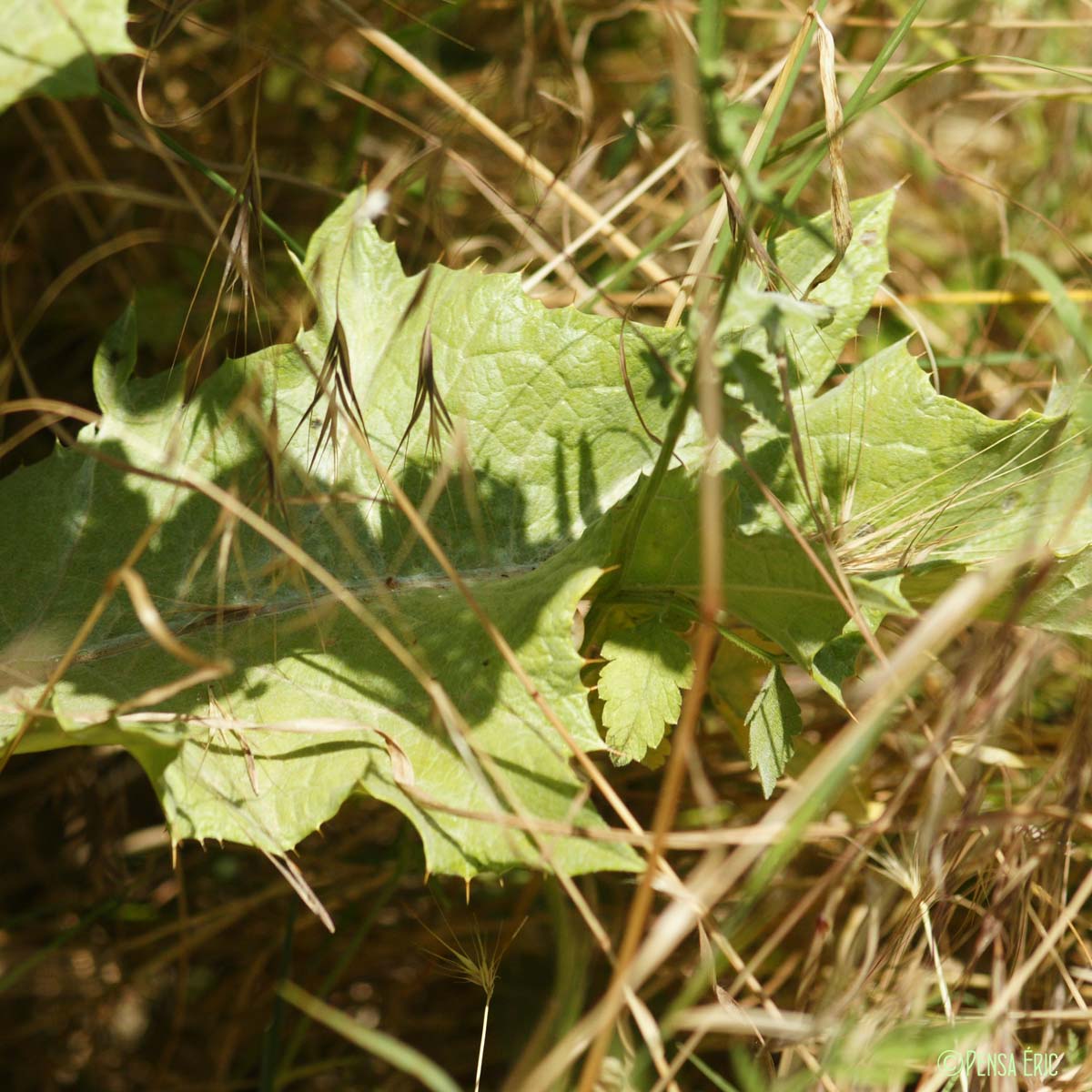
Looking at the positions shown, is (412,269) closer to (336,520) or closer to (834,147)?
(336,520)

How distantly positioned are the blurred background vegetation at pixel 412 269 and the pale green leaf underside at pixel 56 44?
14 cm

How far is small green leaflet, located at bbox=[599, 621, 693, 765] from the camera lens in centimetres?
108

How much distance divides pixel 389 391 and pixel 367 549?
20 cm

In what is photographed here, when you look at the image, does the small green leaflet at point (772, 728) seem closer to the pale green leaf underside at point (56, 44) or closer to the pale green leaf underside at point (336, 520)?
the pale green leaf underside at point (336, 520)

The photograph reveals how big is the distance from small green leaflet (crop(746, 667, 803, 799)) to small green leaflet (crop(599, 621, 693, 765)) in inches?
3.0

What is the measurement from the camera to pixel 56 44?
1101mm

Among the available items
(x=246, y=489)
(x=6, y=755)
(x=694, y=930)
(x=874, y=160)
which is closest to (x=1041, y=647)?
(x=694, y=930)

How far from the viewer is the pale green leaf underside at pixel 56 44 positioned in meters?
1.07

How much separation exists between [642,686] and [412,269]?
0.93m

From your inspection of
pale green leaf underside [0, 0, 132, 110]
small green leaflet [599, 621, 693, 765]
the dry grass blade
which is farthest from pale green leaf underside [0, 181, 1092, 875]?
pale green leaf underside [0, 0, 132, 110]

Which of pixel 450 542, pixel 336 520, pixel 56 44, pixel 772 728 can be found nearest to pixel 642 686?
pixel 772 728

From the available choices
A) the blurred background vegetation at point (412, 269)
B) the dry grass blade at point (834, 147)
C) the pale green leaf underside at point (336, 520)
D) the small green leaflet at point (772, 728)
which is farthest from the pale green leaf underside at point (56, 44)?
the small green leaflet at point (772, 728)

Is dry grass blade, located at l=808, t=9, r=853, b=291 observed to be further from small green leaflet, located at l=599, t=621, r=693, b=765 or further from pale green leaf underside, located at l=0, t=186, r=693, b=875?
small green leaflet, located at l=599, t=621, r=693, b=765

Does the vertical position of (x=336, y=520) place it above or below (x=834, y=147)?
Answer: below
